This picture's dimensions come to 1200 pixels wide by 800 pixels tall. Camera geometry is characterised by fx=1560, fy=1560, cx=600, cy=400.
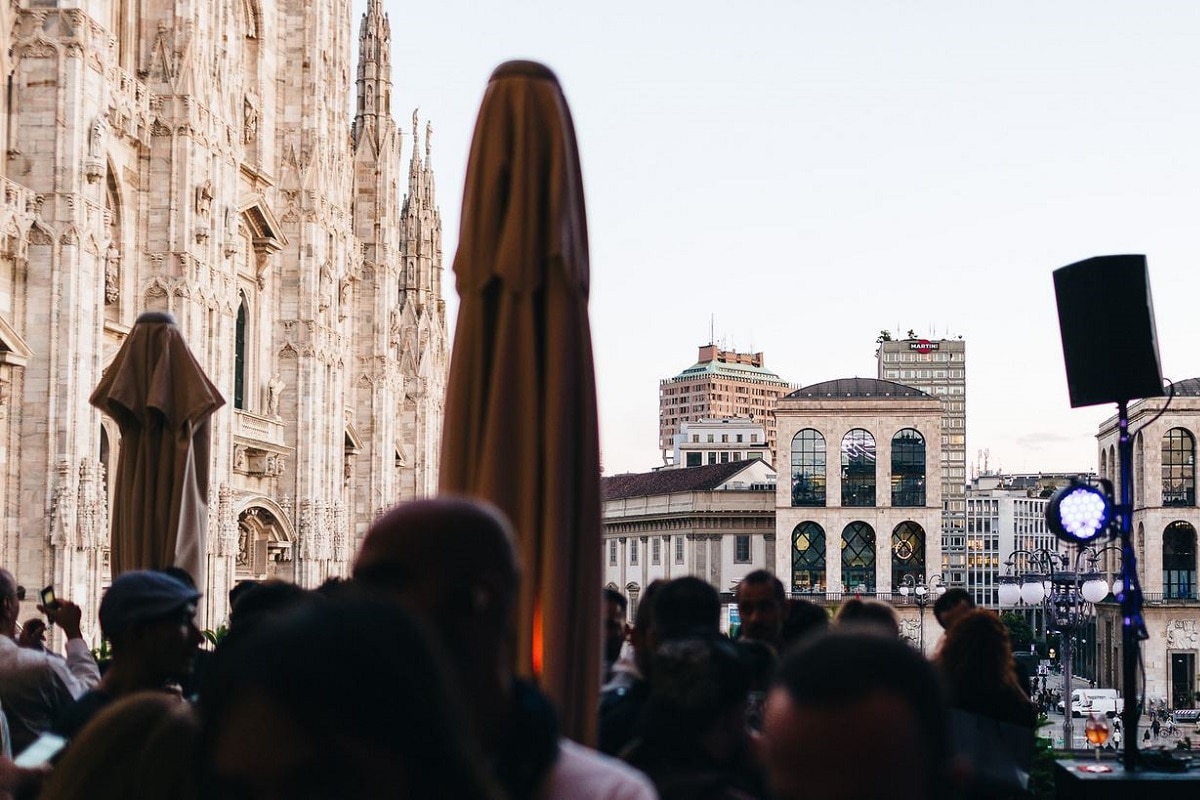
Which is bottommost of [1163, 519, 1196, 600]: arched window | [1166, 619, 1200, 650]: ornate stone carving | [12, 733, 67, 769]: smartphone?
[1166, 619, 1200, 650]: ornate stone carving

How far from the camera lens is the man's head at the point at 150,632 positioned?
5125 millimetres

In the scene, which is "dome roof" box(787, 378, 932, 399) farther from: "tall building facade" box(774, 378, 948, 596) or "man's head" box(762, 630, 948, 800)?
"man's head" box(762, 630, 948, 800)

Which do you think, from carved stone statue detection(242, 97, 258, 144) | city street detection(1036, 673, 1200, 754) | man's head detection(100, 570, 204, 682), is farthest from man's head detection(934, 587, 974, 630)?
city street detection(1036, 673, 1200, 754)

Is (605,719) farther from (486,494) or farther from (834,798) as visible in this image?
(834,798)

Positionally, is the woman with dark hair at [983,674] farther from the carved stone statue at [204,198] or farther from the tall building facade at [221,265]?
the carved stone statue at [204,198]

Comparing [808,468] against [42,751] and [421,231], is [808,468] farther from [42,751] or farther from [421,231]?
[42,751]

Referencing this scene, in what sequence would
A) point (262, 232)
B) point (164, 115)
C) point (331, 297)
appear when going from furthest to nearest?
point (331, 297) < point (262, 232) < point (164, 115)

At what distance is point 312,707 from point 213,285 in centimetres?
2708

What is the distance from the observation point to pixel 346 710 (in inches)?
66.7

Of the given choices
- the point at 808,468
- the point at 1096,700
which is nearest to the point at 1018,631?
the point at 808,468

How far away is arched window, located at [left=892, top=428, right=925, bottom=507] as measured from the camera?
7981 centimetres

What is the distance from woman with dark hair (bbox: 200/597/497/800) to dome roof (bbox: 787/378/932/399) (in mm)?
78915

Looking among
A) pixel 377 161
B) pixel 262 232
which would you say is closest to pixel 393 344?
pixel 377 161

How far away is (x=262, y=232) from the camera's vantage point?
105ft
